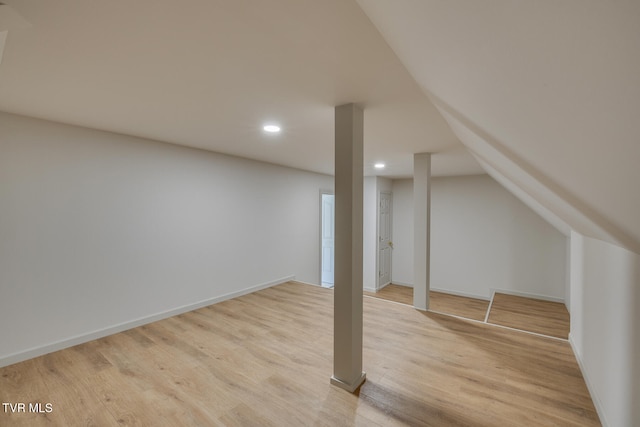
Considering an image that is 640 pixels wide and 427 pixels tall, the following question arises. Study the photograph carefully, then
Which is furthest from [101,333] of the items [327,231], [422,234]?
[327,231]

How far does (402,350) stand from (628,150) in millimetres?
2527

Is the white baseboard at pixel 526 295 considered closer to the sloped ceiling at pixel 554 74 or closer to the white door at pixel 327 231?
the white door at pixel 327 231

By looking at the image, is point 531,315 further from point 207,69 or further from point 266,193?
point 207,69

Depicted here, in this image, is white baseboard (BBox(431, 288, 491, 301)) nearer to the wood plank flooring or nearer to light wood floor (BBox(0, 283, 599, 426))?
the wood plank flooring

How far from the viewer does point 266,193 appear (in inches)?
186

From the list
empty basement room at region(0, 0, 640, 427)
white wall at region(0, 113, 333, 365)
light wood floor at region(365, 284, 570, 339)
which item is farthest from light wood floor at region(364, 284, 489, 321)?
white wall at region(0, 113, 333, 365)

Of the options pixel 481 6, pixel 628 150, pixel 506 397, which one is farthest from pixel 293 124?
pixel 506 397

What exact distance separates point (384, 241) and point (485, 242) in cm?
214

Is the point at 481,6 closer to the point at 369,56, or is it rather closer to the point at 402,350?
the point at 369,56

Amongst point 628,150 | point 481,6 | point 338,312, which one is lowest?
point 338,312

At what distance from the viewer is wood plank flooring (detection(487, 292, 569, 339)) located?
381 centimetres

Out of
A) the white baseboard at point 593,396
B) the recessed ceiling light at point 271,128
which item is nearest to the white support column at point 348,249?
the recessed ceiling light at point 271,128

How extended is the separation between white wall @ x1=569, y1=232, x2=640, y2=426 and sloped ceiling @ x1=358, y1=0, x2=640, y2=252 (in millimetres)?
567

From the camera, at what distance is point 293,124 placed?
8.43 feet
